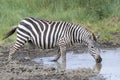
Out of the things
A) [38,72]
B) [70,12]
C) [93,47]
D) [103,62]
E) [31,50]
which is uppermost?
[70,12]

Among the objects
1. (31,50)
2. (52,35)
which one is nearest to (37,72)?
(52,35)

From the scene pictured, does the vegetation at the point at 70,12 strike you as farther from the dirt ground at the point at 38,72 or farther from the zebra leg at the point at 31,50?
the dirt ground at the point at 38,72

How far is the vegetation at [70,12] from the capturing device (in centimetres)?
1708

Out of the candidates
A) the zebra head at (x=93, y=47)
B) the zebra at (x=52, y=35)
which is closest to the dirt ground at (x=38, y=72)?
the zebra at (x=52, y=35)

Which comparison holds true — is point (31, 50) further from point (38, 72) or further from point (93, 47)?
point (38, 72)

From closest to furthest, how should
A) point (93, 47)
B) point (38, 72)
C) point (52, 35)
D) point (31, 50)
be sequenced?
1. point (38, 72)
2. point (93, 47)
3. point (52, 35)
4. point (31, 50)

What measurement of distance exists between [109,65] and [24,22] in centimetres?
256

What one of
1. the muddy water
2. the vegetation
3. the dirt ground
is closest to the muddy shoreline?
the dirt ground

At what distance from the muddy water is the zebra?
349 mm

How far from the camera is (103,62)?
1281 cm

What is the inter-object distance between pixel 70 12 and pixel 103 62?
5.24 meters

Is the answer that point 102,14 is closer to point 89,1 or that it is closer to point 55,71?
point 89,1

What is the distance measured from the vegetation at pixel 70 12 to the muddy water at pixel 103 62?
2.48 metres

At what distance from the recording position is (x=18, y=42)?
13.2 metres
